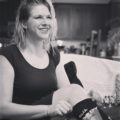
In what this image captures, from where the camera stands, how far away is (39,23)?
1236 mm

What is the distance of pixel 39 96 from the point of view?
1214 millimetres

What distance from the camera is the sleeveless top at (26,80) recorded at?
3.87 ft

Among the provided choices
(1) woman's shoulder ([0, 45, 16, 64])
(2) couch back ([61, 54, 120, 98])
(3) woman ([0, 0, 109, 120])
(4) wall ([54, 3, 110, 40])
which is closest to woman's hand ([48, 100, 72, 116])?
(3) woman ([0, 0, 109, 120])

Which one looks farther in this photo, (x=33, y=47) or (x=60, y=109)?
(x=33, y=47)

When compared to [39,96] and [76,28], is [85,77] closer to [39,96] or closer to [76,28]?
[39,96]

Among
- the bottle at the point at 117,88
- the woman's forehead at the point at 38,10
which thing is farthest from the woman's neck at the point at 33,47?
the bottle at the point at 117,88

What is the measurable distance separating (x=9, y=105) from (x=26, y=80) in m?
0.12

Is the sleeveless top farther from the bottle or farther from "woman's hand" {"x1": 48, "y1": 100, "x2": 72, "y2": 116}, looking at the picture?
the bottle

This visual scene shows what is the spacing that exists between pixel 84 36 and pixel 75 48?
0.31 m

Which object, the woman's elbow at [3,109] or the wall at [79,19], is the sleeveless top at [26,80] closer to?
the woman's elbow at [3,109]

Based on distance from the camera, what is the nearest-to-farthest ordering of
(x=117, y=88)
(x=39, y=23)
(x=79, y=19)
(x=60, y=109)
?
1. (x=60, y=109)
2. (x=39, y=23)
3. (x=117, y=88)
4. (x=79, y=19)

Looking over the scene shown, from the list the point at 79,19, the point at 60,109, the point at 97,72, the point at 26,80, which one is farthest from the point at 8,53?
the point at 79,19

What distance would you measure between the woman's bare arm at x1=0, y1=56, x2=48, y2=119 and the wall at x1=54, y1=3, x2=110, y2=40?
16.9 ft

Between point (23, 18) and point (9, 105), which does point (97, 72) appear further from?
point (9, 105)
